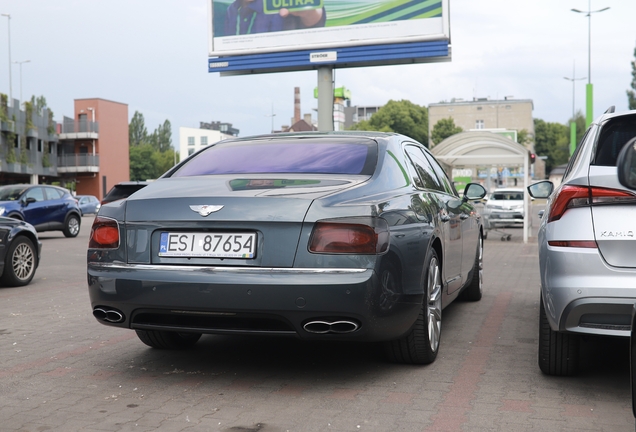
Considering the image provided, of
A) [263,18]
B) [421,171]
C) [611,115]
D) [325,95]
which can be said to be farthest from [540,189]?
[263,18]

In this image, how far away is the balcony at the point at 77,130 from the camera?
7231 centimetres

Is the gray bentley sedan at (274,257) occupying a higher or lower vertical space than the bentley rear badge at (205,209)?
lower

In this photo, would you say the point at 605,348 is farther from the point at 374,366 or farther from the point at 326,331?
the point at 326,331

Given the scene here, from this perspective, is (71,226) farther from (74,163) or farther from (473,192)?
(74,163)

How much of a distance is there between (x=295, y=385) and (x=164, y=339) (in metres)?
1.31

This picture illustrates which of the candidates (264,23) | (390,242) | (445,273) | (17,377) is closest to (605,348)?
(445,273)

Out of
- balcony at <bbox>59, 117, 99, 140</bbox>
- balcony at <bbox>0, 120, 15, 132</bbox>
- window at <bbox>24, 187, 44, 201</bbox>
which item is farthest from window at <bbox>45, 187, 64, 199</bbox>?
balcony at <bbox>59, 117, 99, 140</bbox>

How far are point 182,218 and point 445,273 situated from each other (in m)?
2.19

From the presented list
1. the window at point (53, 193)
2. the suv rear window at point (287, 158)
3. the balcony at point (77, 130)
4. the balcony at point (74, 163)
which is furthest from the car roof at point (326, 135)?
the balcony at point (77, 130)

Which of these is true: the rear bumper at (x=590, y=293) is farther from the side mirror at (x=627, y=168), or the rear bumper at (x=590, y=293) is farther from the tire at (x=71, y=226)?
the tire at (x=71, y=226)

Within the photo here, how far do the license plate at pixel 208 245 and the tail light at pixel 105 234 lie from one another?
32cm

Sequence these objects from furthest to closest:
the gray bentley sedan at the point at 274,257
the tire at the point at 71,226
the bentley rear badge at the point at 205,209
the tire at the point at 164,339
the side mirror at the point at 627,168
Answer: the tire at the point at 71,226 < the tire at the point at 164,339 < the bentley rear badge at the point at 205,209 < the gray bentley sedan at the point at 274,257 < the side mirror at the point at 627,168

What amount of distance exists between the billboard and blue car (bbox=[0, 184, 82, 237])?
1168 cm

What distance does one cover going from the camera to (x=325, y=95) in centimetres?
3234
